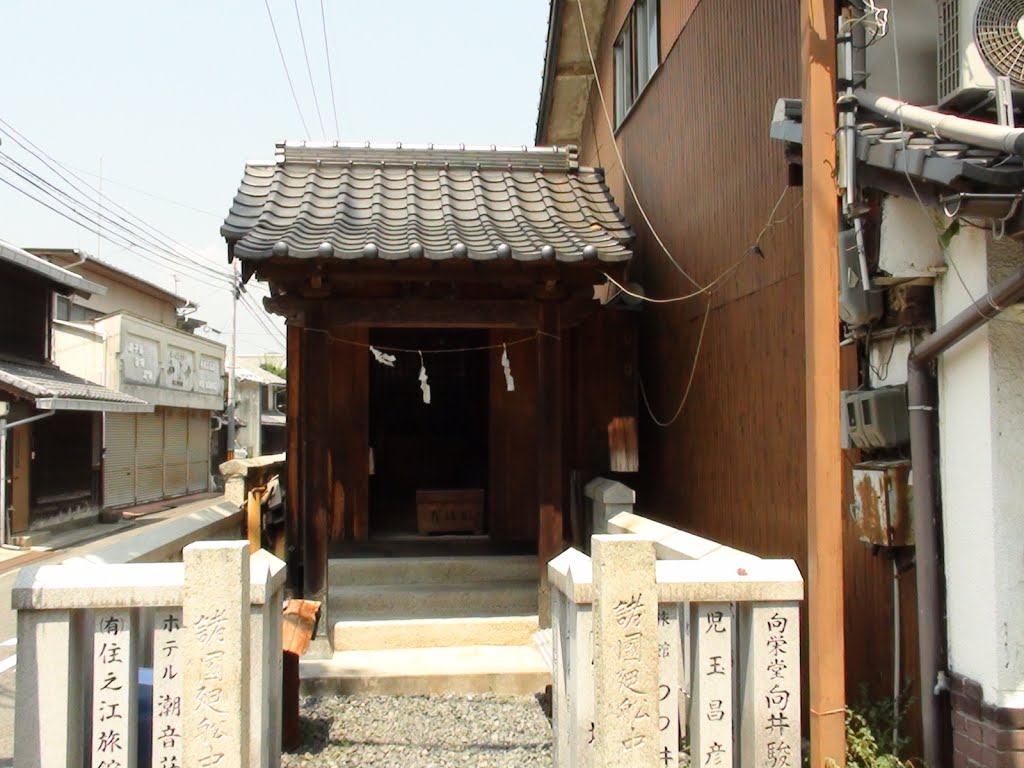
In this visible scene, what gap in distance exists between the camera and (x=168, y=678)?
4973mm

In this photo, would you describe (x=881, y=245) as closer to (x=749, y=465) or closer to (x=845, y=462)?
(x=845, y=462)

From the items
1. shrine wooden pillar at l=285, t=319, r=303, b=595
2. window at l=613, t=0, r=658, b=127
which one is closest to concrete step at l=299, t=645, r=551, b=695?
shrine wooden pillar at l=285, t=319, r=303, b=595

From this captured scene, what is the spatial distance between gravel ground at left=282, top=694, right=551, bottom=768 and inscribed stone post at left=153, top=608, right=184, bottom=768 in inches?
66.7

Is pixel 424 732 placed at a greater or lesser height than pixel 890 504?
lesser

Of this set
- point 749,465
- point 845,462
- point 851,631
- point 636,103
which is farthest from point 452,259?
point 636,103

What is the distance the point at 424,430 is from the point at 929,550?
1174 centimetres

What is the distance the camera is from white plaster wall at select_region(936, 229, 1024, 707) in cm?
481

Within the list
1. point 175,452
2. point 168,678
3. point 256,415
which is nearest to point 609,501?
point 168,678

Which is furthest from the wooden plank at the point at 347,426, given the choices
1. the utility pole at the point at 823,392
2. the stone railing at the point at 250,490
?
the utility pole at the point at 823,392

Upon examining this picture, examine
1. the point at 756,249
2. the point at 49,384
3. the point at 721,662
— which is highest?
the point at 756,249

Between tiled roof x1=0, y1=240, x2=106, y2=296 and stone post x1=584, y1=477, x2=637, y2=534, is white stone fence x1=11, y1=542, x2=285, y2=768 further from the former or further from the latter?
tiled roof x1=0, y1=240, x2=106, y2=296

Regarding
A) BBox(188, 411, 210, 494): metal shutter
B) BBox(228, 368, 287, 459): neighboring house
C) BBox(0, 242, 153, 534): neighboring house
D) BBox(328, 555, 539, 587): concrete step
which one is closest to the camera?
BBox(328, 555, 539, 587): concrete step

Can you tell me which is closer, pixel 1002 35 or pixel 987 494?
pixel 987 494

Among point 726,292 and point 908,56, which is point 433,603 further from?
point 908,56
